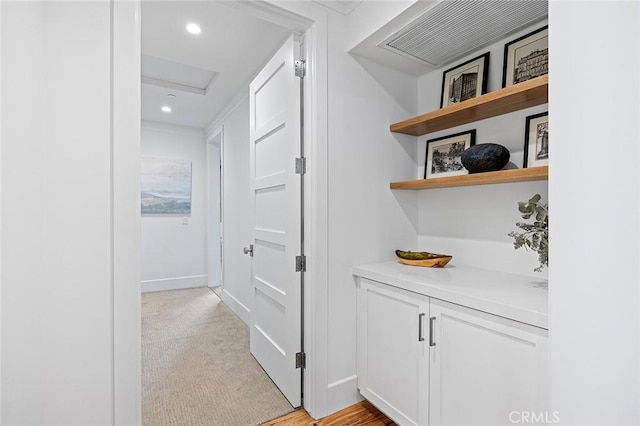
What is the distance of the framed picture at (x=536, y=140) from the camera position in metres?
1.53

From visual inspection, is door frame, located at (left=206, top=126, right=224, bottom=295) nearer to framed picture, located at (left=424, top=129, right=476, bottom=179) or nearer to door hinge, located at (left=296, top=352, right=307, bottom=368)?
door hinge, located at (left=296, top=352, right=307, bottom=368)

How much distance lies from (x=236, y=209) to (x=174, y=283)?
1847 mm

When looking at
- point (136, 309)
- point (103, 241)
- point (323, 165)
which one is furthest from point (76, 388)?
point (323, 165)

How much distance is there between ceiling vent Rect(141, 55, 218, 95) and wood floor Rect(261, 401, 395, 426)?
2.84m

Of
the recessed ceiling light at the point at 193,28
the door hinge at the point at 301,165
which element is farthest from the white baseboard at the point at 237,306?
the recessed ceiling light at the point at 193,28

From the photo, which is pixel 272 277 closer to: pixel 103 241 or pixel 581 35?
Answer: pixel 103 241

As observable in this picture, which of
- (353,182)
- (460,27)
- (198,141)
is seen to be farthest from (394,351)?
(198,141)

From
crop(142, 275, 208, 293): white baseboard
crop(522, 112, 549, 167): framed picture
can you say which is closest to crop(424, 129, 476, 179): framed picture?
crop(522, 112, 549, 167): framed picture

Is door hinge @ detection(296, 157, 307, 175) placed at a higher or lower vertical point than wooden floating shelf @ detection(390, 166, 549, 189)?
higher

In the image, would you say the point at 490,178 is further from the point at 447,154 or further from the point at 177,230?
the point at 177,230

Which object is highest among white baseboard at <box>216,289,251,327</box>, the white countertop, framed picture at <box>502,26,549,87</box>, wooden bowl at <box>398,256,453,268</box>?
framed picture at <box>502,26,549,87</box>

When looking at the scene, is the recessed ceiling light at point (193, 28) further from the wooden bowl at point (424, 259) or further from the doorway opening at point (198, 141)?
the wooden bowl at point (424, 259)

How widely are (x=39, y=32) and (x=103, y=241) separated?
72cm

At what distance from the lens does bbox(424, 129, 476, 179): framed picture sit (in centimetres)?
191
